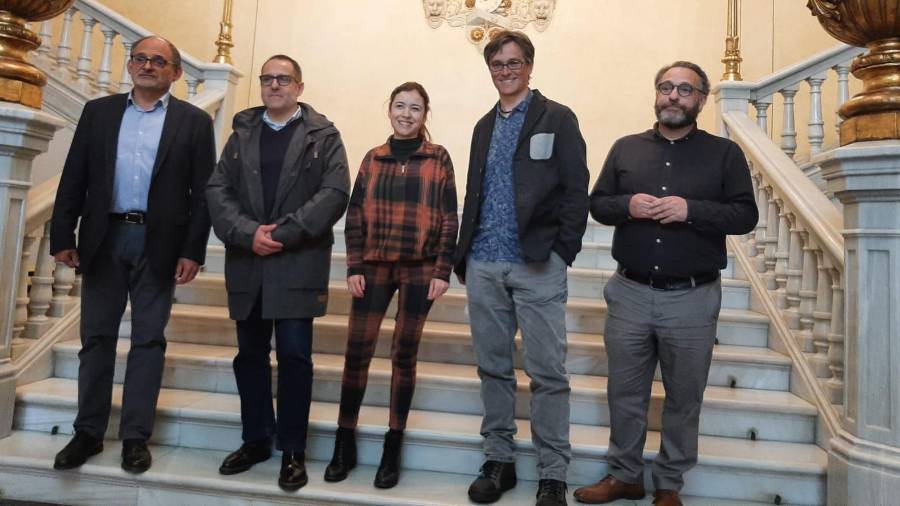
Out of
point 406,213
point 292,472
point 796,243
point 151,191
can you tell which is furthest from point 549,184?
point 796,243

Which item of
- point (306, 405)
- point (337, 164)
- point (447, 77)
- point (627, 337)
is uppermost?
point (447, 77)

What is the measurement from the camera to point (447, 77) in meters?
5.20

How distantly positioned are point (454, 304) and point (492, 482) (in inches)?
49.1

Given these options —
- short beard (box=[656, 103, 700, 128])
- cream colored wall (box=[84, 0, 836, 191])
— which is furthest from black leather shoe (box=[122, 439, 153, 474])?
cream colored wall (box=[84, 0, 836, 191])

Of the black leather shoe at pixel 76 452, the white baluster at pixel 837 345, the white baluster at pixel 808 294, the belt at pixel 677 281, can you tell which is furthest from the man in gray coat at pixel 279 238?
the white baluster at pixel 808 294

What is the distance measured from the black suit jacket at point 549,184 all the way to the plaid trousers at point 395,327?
0.39m

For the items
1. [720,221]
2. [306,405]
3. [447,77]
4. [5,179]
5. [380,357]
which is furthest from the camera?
[447,77]

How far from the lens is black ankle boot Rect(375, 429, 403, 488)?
2.00 meters

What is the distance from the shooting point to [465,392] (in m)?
2.48

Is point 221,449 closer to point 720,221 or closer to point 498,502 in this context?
point 498,502

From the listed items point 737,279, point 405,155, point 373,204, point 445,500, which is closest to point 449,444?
point 445,500

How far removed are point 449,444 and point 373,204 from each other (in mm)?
927

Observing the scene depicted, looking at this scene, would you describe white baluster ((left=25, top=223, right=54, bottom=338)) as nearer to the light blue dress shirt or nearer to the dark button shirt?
the light blue dress shirt

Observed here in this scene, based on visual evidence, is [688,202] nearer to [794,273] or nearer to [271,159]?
[794,273]
